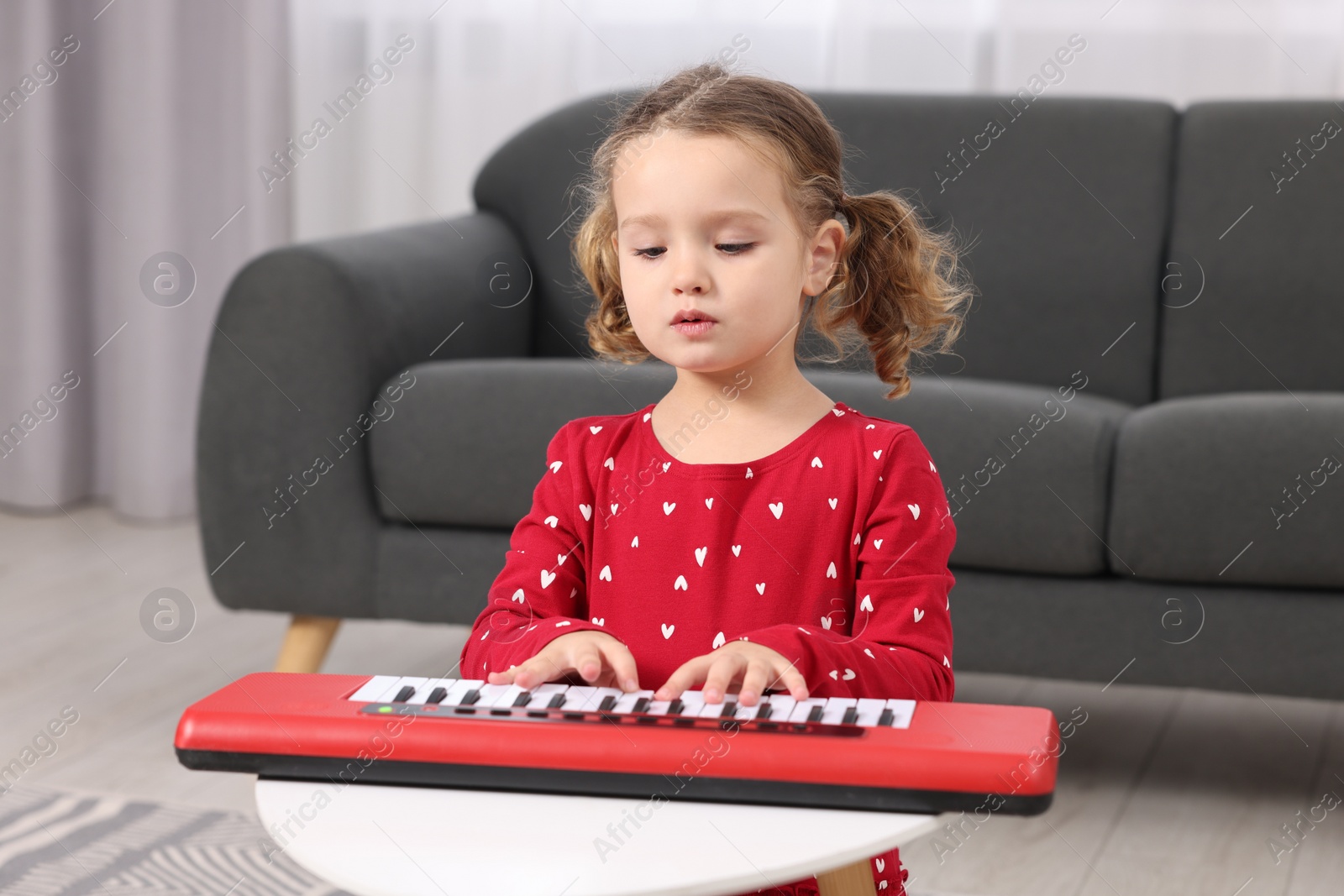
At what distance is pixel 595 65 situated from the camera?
2719mm

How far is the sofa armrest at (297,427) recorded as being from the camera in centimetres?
169

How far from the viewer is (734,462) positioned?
0.89 m

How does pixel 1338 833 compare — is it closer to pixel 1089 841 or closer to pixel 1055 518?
pixel 1089 841

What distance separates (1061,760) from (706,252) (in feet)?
3.85

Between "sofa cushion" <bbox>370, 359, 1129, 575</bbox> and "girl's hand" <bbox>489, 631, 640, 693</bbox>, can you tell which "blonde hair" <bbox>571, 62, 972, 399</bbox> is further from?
"sofa cushion" <bbox>370, 359, 1129, 575</bbox>

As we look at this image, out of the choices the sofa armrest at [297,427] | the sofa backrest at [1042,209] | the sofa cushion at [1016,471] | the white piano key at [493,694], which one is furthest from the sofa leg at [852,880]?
the sofa backrest at [1042,209]

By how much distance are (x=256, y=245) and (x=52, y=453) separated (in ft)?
2.08

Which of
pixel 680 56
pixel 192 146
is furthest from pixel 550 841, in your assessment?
pixel 192 146

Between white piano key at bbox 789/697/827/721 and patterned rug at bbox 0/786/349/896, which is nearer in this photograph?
white piano key at bbox 789/697/827/721

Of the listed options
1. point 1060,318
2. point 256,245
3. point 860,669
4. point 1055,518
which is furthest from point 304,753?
point 256,245

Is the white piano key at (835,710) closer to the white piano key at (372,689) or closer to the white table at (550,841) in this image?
the white table at (550,841)

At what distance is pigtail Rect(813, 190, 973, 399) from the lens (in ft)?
3.20

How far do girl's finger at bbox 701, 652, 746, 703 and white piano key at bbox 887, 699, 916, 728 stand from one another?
76 millimetres

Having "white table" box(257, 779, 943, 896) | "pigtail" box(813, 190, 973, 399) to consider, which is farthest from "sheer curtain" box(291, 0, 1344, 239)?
"white table" box(257, 779, 943, 896)
